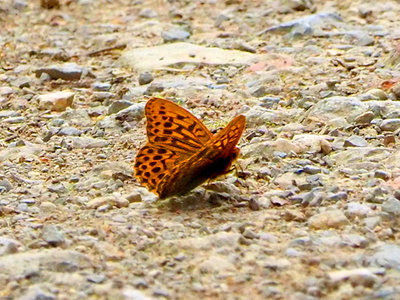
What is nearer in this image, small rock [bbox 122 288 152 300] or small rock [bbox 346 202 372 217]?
small rock [bbox 122 288 152 300]

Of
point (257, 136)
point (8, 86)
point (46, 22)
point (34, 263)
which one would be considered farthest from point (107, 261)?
point (46, 22)

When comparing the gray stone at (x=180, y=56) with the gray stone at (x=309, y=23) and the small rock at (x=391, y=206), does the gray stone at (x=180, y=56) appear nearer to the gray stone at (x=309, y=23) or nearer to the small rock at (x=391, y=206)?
the gray stone at (x=309, y=23)

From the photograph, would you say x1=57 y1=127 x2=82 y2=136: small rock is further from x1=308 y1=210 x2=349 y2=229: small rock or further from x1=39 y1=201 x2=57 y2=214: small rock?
x1=308 y1=210 x2=349 y2=229: small rock

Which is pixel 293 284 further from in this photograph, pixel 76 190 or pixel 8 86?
pixel 8 86

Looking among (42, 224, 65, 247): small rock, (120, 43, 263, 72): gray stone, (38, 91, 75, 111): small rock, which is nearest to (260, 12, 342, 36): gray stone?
(120, 43, 263, 72): gray stone

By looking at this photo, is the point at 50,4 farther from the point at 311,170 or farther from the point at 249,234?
the point at 249,234

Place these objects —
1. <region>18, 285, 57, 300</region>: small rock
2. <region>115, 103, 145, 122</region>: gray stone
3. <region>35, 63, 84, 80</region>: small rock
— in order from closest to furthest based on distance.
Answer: <region>18, 285, 57, 300</region>: small rock < <region>115, 103, 145, 122</region>: gray stone < <region>35, 63, 84, 80</region>: small rock

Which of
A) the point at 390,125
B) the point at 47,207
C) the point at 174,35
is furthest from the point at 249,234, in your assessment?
the point at 174,35
